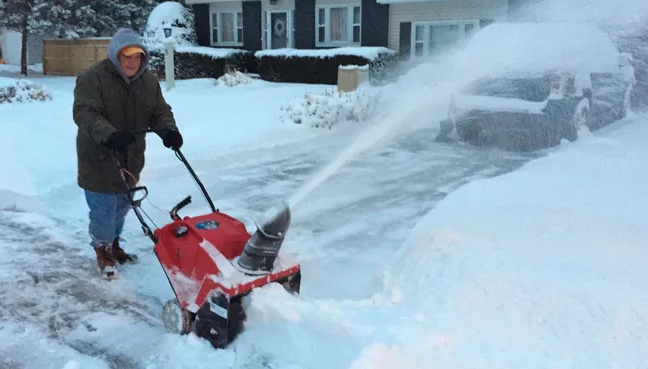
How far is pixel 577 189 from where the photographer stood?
18.2ft

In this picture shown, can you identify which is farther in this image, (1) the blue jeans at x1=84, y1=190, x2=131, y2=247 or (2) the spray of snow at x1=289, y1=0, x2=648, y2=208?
(2) the spray of snow at x1=289, y1=0, x2=648, y2=208

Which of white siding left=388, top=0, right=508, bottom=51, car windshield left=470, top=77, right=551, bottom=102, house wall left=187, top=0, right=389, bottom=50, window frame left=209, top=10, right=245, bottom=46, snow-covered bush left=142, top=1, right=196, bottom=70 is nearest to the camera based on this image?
car windshield left=470, top=77, right=551, bottom=102

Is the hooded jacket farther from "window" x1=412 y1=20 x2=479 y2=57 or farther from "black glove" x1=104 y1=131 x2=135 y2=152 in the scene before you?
"window" x1=412 y1=20 x2=479 y2=57

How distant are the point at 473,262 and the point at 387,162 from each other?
14.8 ft

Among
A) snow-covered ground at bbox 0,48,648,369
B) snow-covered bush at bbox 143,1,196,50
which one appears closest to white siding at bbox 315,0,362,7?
snow-covered bush at bbox 143,1,196,50

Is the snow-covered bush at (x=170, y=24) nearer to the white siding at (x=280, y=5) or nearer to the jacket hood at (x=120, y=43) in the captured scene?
the white siding at (x=280, y=5)

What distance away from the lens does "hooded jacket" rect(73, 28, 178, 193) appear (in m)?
3.73

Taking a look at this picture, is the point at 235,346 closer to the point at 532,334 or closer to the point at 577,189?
the point at 532,334

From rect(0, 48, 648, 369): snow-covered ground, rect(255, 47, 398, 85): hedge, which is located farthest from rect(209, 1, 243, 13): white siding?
rect(0, 48, 648, 369): snow-covered ground

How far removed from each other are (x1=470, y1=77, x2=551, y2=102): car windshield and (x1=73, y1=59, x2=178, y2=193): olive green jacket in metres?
6.45

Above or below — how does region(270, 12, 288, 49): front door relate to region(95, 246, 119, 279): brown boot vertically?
above

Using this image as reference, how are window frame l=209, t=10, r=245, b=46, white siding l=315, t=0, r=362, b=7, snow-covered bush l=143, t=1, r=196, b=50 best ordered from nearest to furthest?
white siding l=315, t=0, r=362, b=7 → snow-covered bush l=143, t=1, r=196, b=50 → window frame l=209, t=10, r=245, b=46

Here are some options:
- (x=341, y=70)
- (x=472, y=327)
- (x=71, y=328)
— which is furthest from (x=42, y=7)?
(x=472, y=327)

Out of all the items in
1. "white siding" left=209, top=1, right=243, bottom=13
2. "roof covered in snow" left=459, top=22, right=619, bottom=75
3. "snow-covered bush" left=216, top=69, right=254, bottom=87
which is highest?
"white siding" left=209, top=1, right=243, bottom=13
